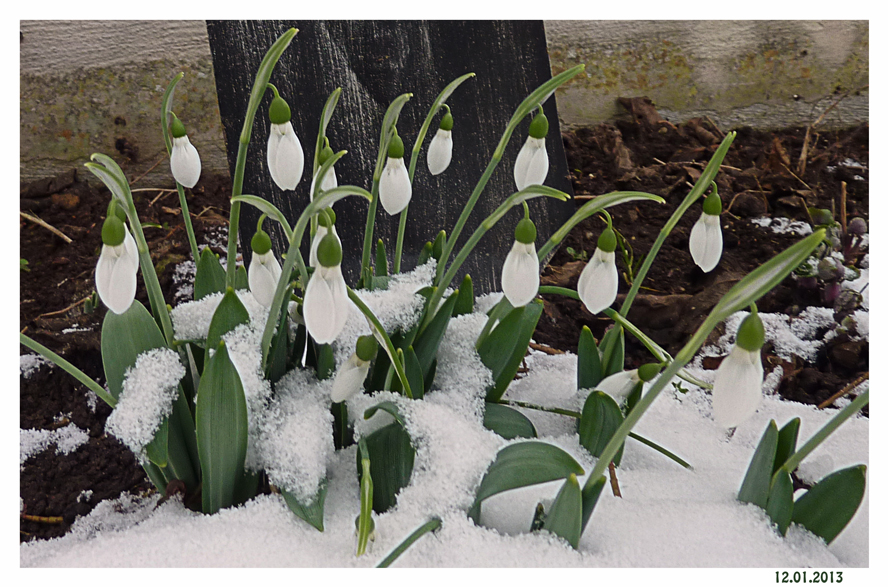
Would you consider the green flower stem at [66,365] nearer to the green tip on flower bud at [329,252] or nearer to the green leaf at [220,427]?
the green leaf at [220,427]

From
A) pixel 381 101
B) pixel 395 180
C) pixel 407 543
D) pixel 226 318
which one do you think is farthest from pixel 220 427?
pixel 381 101

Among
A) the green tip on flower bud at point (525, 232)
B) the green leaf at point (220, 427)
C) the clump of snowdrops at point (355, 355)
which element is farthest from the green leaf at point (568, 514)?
the green leaf at point (220, 427)

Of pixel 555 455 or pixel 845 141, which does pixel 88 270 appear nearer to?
pixel 555 455

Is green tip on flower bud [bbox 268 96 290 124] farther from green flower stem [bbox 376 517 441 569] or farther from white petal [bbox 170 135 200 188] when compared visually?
green flower stem [bbox 376 517 441 569]

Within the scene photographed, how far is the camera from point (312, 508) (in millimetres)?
779

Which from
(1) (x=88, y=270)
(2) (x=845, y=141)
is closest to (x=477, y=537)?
(1) (x=88, y=270)

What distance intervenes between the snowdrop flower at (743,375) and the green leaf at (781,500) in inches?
8.7

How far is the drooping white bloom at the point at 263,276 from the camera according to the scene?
0.75 meters

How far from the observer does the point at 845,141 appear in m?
2.05

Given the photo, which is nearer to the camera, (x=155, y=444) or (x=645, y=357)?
(x=155, y=444)

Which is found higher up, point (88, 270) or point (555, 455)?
point (88, 270)

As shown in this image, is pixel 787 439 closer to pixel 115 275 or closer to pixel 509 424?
pixel 509 424

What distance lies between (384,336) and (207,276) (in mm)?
340

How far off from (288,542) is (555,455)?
0.32m
